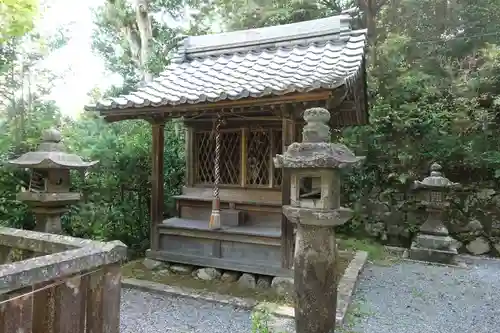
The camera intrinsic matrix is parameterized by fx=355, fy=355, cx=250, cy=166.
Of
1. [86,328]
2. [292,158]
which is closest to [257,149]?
[292,158]

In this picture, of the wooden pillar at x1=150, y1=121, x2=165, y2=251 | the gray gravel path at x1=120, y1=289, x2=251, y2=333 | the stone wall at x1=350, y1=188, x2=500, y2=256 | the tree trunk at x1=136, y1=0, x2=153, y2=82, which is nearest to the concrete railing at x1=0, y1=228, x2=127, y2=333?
the gray gravel path at x1=120, y1=289, x2=251, y2=333

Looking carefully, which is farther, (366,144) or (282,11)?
(282,11)

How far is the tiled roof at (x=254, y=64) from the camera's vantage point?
5391mm

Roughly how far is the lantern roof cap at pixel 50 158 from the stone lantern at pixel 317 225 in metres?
3.12

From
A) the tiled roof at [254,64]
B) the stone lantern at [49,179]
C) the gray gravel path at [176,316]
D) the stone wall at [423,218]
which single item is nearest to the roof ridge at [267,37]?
the tiled roof at [254,64]

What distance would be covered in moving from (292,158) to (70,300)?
2208 mm

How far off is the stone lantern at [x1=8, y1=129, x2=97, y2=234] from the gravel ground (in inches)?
60.2

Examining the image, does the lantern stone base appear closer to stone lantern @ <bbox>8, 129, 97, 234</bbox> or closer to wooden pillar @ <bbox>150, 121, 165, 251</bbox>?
wooden pillar @ <bbox>150, 121, 165, 251</bbox>

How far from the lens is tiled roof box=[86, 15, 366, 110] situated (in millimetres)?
5391

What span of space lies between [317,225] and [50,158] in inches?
142

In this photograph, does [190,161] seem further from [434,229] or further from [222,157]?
[434,229]

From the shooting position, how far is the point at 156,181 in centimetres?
611

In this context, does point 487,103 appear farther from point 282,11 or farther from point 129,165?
point 129,165

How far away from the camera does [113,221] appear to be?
22.1ft
